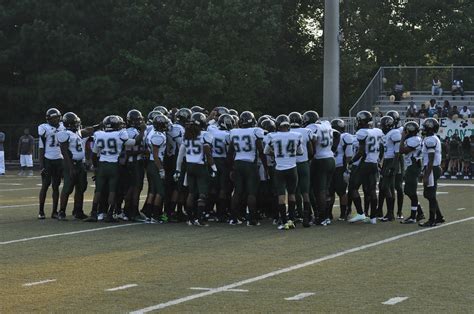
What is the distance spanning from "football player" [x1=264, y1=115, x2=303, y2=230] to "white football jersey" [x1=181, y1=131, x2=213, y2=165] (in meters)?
Answer: 1.07

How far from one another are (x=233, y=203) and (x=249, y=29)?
30.4m

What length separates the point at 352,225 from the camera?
56.3ft

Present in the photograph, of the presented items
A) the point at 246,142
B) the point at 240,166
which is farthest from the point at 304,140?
the point at 240,166

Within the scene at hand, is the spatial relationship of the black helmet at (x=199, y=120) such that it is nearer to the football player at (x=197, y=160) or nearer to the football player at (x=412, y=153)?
the football player at (x=197, y=160)

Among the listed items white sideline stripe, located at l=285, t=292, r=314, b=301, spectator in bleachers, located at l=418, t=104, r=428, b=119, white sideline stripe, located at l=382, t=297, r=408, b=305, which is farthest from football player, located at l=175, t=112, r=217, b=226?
spectator in bleachers, located at l=418, t=104, r=428, b=119

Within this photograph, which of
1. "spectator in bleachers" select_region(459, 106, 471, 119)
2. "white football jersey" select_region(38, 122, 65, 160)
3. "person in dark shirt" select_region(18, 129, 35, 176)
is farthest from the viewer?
"person in dark shirt" select_region(18, 129, 35, 176)

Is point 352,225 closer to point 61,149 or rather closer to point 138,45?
point 61,149

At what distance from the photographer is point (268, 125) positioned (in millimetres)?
16984

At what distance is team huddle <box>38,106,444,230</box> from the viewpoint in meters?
16.6

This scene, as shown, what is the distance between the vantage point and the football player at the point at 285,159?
1609 cm

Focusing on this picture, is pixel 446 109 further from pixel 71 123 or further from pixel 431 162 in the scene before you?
pixel 71 123

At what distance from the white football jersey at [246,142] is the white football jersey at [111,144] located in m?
2.11

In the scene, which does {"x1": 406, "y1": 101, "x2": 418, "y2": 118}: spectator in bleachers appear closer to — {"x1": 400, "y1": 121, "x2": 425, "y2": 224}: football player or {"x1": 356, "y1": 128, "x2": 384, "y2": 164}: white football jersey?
{"x1": 400, "y1": 121, "x2": 425, "y2": 224}: football player

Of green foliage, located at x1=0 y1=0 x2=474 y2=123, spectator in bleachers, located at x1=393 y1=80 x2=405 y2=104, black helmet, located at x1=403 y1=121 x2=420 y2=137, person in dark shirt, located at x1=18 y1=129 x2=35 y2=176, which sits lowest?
person in dark shirt, located at x1=18 y1=129 x2=35 y2=176
